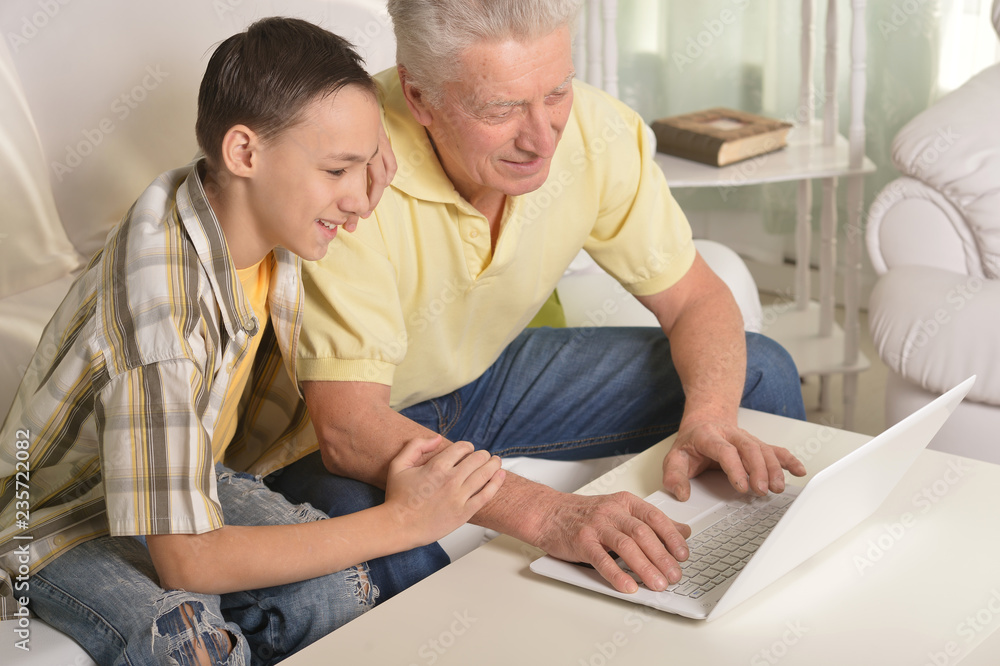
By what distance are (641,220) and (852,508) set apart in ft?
1.89

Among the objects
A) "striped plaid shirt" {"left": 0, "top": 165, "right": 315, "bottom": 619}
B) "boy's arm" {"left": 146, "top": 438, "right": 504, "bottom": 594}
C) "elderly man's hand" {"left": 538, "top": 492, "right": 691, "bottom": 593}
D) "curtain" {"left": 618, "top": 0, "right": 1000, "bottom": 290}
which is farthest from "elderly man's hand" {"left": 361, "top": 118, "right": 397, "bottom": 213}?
"curtain" {"left": 618, "top": 0, "right": 1000, "bottom": 290}

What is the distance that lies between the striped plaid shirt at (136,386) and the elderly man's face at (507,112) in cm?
24

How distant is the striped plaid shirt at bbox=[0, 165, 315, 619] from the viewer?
2.83ft

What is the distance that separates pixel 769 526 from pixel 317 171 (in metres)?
0.55

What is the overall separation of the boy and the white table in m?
0.13

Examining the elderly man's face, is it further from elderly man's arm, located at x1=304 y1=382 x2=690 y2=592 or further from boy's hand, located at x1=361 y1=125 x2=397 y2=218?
elderly man's arm, located at x1=304 y1=382 x2=690 y2=592

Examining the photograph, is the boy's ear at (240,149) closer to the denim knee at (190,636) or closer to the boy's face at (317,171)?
the boy's face at (317,171)

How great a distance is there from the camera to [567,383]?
4.59 ft

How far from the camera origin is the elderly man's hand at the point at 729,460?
38.9 inches

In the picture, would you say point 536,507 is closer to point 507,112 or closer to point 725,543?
point 725,543

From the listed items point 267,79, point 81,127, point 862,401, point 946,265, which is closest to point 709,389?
point 267,79

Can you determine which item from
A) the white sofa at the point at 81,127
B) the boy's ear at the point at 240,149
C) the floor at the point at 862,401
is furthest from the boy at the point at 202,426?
the floor at the point at 862,401

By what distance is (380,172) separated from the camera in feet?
3.46

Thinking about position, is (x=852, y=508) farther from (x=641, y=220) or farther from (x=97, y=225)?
(x=97, y=225)
